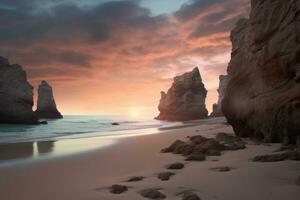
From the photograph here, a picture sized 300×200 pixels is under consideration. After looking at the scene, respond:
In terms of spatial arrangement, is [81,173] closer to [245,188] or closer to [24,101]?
[245,188]

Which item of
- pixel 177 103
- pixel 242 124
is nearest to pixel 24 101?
pixel 177 103

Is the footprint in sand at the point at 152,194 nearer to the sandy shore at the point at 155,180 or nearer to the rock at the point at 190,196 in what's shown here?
the sandy shore at the point at 155,180

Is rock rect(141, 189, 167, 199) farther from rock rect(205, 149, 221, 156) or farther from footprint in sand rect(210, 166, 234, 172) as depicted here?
rock rect(205, 149, 221, 156)

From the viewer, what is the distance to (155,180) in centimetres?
748

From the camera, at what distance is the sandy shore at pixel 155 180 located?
5.98 m

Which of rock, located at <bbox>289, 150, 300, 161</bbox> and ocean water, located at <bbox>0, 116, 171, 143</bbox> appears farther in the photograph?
ocean water, located at <bbox>0, 116, 171, 143</bbox>

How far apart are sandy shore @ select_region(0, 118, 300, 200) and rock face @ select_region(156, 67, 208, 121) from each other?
7381cm

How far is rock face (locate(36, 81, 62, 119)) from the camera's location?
99.4 meters

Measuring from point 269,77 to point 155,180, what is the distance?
795 cm

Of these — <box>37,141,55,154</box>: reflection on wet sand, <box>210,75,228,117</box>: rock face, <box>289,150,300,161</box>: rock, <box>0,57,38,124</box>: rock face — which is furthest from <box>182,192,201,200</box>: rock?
<box>210,75,228,117</box>: rock face

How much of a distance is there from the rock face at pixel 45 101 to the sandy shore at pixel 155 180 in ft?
308

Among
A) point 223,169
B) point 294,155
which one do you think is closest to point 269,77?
point 294,155

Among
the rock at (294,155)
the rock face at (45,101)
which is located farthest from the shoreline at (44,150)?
the rock face at (45,101)

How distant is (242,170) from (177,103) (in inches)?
3148
